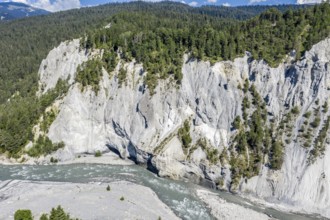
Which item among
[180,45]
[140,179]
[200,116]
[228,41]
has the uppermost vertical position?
[228,41]

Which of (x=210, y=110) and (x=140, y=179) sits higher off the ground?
(x=210, y=110)

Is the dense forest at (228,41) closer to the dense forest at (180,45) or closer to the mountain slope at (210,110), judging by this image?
the dense forest at (180,45)

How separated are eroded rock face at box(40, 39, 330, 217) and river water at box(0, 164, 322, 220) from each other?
96.3 inches

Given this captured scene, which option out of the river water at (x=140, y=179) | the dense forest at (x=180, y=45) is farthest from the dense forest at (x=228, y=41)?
the river water at (x=140, y=179)

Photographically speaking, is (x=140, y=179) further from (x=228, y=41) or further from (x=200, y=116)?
(x=228, y=41)

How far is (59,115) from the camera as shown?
216 ft

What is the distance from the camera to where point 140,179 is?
56406 millimetres

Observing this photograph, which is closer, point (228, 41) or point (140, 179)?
point (140, 179)

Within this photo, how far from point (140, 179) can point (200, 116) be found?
52.7 ft

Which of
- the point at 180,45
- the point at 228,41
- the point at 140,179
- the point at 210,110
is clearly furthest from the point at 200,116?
the point at 180,45

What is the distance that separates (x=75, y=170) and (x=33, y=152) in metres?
9.94

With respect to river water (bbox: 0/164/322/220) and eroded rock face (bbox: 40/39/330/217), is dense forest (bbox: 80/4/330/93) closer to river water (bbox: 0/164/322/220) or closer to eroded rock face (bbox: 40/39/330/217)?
eroded rock face (bbox: 40/39/330/217)

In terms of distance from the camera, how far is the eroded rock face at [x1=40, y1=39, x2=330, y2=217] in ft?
168

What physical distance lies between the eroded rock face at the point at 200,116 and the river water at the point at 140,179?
245 centimetres
